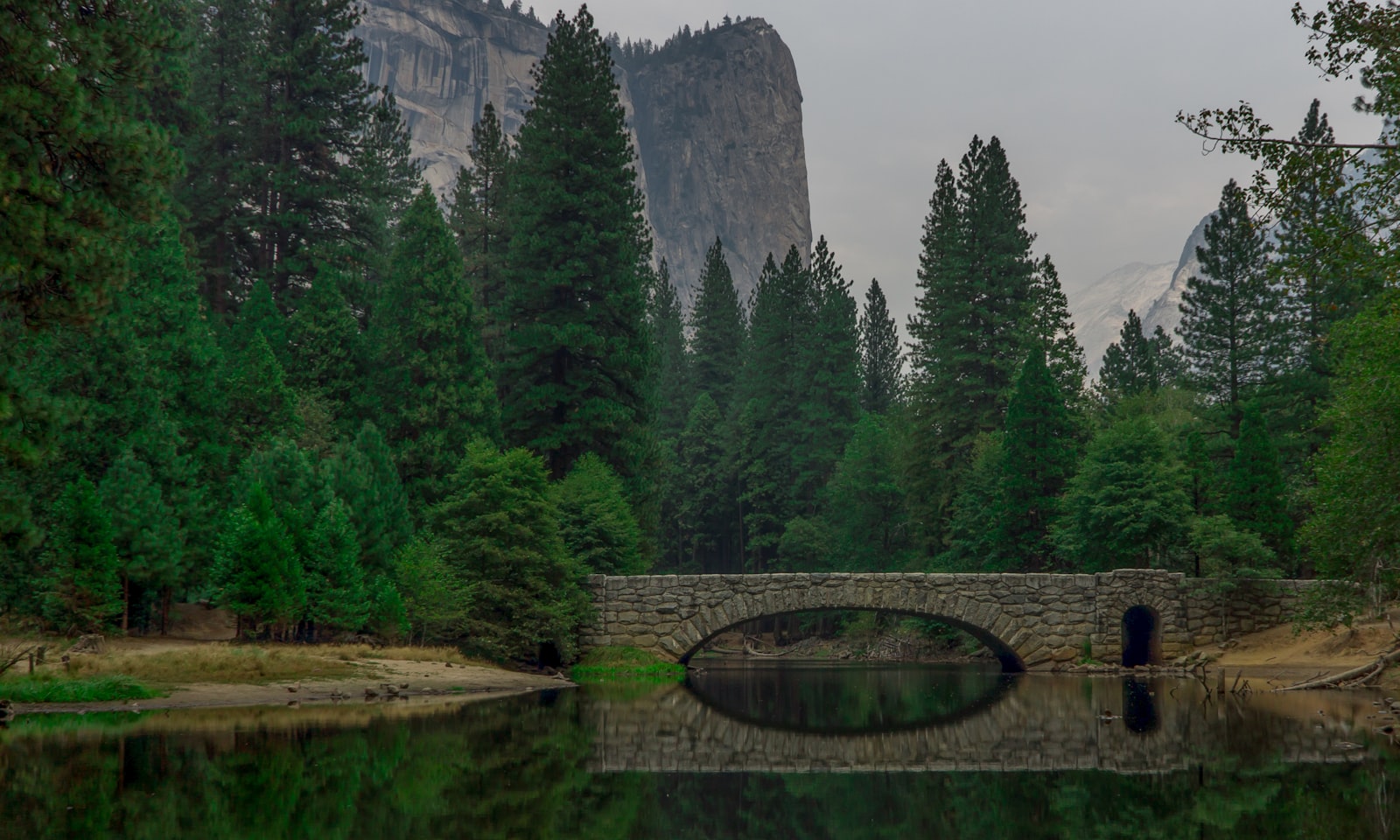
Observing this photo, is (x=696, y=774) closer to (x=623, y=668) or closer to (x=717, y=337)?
(x=623, y=668)

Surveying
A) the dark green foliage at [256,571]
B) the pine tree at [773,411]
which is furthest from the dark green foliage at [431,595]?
the pine tree at [773,411]

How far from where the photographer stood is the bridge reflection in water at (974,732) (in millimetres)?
12484

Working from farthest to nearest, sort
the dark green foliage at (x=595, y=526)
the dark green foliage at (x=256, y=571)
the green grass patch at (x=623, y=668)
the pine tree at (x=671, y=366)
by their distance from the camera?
the pine tree at (x=671, y=366) < the dark green foliage at (x=595, y=526) < the green grass patch at (x=623, y=668) < the dark green foliage at (x=256, y=571)

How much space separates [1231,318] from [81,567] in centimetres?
4235

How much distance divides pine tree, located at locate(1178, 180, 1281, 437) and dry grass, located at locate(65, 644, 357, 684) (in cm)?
3745

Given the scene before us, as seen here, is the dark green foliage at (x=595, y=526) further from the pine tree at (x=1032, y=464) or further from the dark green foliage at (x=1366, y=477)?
the dark green foliage at (x=1366, y=477)

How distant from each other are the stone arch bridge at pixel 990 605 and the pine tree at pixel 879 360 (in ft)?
123

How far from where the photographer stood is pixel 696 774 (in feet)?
38.5

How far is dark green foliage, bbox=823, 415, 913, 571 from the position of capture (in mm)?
53000

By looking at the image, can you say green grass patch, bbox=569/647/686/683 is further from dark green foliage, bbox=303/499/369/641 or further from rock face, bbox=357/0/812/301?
rock face, bbox=357/0/812/301

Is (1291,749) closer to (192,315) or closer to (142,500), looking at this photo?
(142,500)

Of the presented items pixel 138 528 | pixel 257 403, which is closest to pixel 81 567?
pixel 138 528

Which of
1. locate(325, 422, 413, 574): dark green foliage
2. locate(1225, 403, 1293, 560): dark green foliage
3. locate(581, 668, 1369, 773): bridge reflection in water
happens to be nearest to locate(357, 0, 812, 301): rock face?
locate(1225, 403, 1293, 560): dark green foliage

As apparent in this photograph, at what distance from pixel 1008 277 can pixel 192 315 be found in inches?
1279
